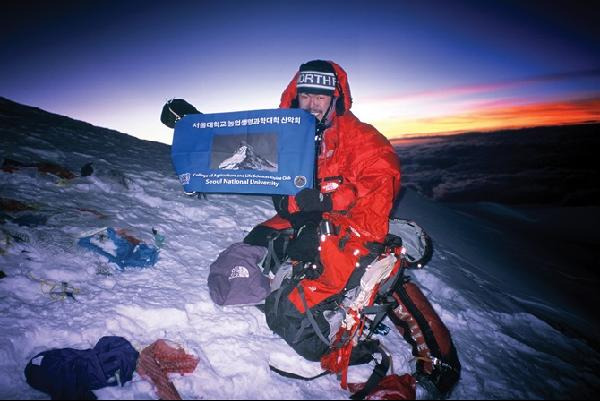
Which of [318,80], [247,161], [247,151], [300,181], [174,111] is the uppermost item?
[318,80]

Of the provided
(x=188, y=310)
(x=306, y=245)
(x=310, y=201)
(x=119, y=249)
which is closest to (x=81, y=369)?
(x=188, y=310)

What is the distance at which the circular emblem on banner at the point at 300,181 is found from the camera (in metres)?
3.30

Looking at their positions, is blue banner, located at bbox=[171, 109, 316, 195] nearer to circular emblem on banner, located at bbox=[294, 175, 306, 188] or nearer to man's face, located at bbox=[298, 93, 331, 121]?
circular emblem on banner, located at bbox=[294, 175, 306, 188]

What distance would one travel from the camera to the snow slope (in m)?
2.13

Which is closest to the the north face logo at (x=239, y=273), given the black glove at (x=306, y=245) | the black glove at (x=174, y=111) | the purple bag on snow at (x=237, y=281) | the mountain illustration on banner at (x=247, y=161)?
the purple bag on snow at (x=237, y=281)

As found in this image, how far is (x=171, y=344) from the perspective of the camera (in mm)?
2230

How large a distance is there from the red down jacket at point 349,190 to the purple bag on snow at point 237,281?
516 mm

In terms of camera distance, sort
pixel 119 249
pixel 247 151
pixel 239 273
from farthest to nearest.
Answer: pixel 247 151, pixel 119 249, pixel 239 273

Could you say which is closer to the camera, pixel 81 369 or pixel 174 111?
pixel 81 369

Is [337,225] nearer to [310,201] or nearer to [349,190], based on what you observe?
[310,201]

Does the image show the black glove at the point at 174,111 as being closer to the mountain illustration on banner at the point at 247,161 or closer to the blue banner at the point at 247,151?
the blue banner at the point at 247,151

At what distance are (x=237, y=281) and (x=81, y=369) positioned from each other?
1.34m

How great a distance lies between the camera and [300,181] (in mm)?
3305

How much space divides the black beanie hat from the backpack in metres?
3.38
